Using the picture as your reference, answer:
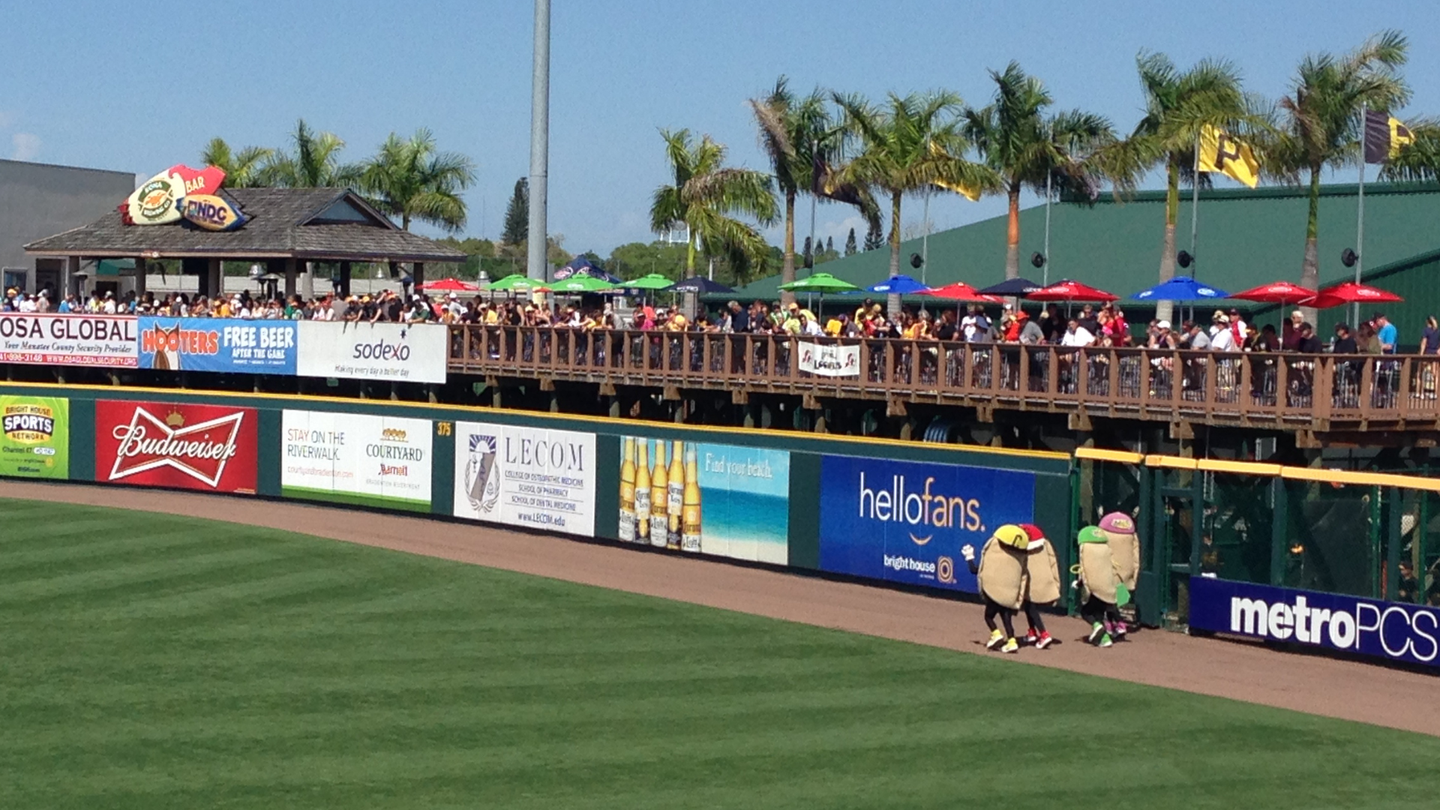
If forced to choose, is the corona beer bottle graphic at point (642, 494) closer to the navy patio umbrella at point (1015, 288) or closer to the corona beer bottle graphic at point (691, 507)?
the corona beer bottle graphic at point (691, 507)

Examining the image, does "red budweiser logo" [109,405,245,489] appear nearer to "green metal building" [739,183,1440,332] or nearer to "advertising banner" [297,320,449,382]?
"advertising banner" [297,320,449,382]

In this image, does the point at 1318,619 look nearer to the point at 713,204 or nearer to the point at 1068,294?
the point at 1068,294

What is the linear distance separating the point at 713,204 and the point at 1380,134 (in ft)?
67.6

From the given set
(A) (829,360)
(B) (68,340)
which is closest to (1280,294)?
(A) (829,360)

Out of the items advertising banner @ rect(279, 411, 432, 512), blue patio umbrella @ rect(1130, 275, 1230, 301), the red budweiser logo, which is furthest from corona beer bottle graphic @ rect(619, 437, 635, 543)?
the red budweiser logo

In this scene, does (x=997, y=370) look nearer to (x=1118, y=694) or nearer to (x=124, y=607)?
(x=1118, y=694)

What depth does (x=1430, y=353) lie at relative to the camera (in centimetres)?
2478

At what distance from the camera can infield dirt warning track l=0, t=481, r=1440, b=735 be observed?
17484 millimetres

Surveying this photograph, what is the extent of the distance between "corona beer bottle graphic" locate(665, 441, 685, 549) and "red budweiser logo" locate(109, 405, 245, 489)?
10993 millimetres

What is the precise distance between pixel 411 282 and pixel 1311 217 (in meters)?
22.5

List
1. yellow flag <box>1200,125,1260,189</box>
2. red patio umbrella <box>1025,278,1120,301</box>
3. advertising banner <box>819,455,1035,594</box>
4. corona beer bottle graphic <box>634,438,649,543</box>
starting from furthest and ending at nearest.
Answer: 1. yellow flag <box>1200,125,1260,189</box>
2. red patio umbrella <box>1025,278,1120,301</box>
3. corona beer bottle graphic <box>634,438,649,543</box>
4. advertising banner <box>819,455,1035,594</box>

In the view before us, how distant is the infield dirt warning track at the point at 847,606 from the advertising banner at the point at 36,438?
1.09 m

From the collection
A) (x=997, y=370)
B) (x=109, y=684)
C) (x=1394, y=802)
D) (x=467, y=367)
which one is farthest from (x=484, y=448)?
(x=1394, y=802)

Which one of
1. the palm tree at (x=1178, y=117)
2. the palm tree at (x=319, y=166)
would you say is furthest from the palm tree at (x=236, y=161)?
the palm tree at (x=1178, y=117)
